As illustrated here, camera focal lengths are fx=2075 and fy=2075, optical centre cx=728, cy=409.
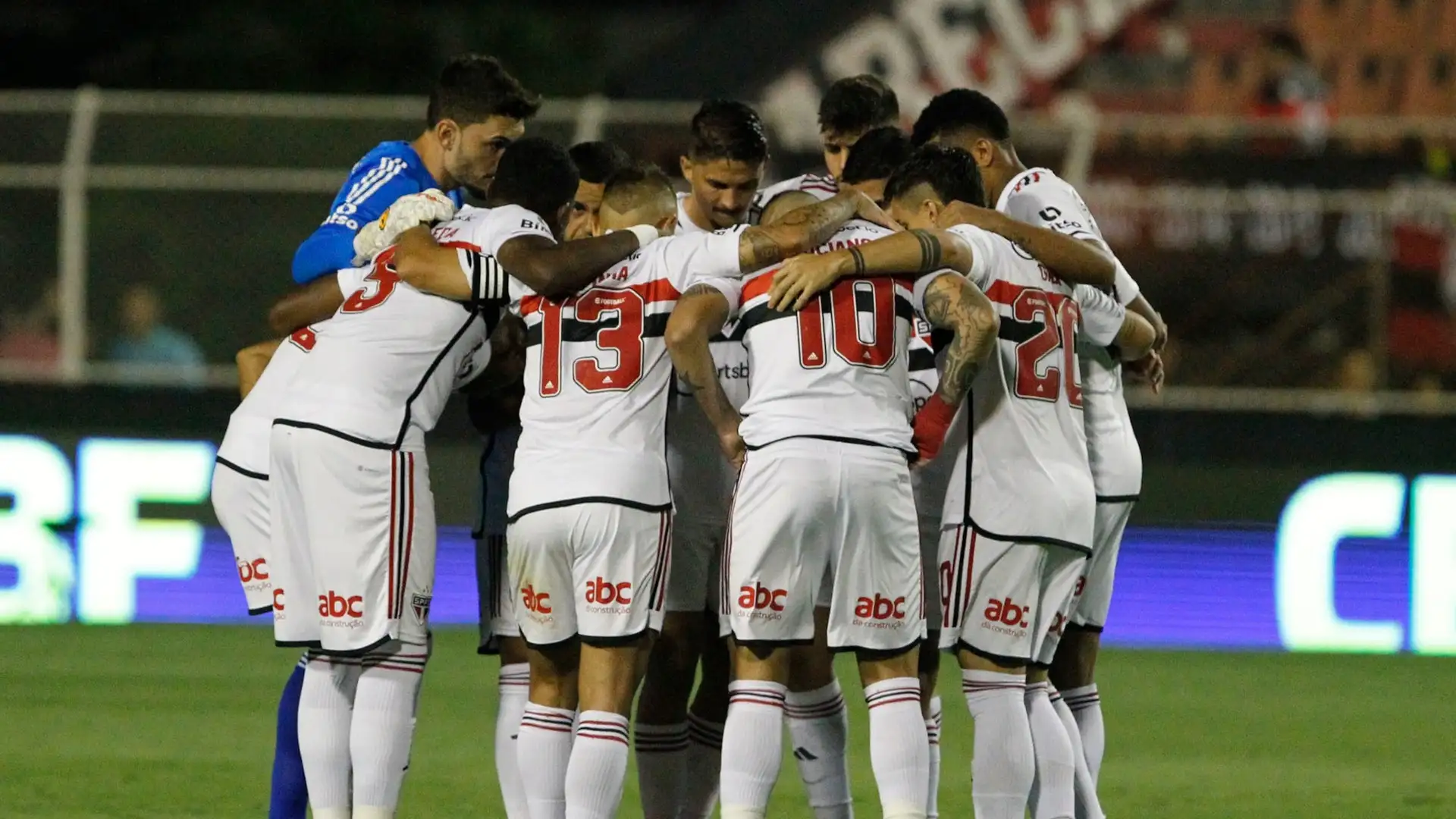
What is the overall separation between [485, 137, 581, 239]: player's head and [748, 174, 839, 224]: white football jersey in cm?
73

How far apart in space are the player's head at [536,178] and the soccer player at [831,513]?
2.07 feet

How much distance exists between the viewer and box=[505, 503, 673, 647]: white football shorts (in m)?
5.78

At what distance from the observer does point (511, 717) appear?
6.41 metres

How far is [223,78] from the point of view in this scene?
84.9 ft

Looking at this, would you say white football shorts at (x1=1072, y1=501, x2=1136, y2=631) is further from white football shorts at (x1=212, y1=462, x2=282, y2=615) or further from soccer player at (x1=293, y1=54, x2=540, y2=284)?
white football shorts at (x1=212, y1=462, x2=282, y2=615)

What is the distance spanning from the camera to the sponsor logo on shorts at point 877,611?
5.77m

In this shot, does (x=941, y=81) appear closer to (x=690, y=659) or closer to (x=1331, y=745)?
(x=1331, y=745)

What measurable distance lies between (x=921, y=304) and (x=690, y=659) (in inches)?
54.8

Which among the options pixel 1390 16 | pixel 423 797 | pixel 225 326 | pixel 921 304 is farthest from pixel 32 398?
pixel 1390 16

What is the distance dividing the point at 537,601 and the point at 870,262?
134cm

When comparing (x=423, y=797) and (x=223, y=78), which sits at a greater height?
(x=223, y=78)

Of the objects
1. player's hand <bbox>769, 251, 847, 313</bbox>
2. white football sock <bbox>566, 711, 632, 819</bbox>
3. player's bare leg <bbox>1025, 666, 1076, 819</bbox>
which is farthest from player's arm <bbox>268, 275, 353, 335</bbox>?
player's bare leg <bbox>1025, 666, 1076, 819</bbox>

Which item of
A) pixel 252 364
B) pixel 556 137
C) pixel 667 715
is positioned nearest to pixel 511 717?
pixel 667 715

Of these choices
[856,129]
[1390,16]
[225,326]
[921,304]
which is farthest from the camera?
[1390,16]
